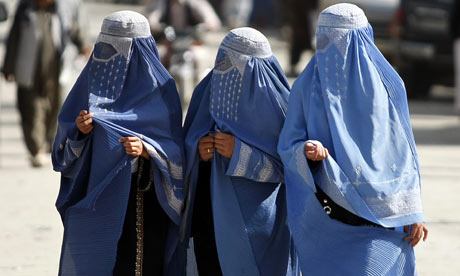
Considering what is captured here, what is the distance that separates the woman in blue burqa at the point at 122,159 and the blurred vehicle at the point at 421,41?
8751 millimetres

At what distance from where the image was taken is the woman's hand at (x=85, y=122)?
16.1 ft

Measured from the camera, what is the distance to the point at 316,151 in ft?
15.0

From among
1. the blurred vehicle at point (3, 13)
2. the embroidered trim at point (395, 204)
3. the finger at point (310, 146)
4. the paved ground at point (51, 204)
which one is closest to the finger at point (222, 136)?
the finger at point (310, 146)

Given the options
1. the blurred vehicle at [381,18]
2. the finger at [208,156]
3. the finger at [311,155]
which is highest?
the finger at [311,155]

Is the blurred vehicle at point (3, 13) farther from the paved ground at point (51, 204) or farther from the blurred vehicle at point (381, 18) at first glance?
the blurred vehicle at point (381, 18)

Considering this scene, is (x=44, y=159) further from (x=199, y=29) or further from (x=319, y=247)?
(x=319, y=247)

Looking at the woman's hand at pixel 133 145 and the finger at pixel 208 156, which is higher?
A: the woman's hand at pixel 133 145

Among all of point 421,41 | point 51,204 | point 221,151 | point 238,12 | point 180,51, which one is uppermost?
point 221,151

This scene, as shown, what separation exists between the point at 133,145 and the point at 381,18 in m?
10.9

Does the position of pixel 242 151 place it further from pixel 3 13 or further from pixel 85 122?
pixel 3 13

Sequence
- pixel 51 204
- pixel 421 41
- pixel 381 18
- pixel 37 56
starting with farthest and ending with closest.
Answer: pixel 381 18
pixel 421 41
pixel 37 56
pixel 51 204

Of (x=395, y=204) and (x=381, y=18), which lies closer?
(x=395, y=204)

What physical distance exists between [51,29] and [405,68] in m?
6.22

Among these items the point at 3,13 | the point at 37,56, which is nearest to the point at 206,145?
the point at 3,13
